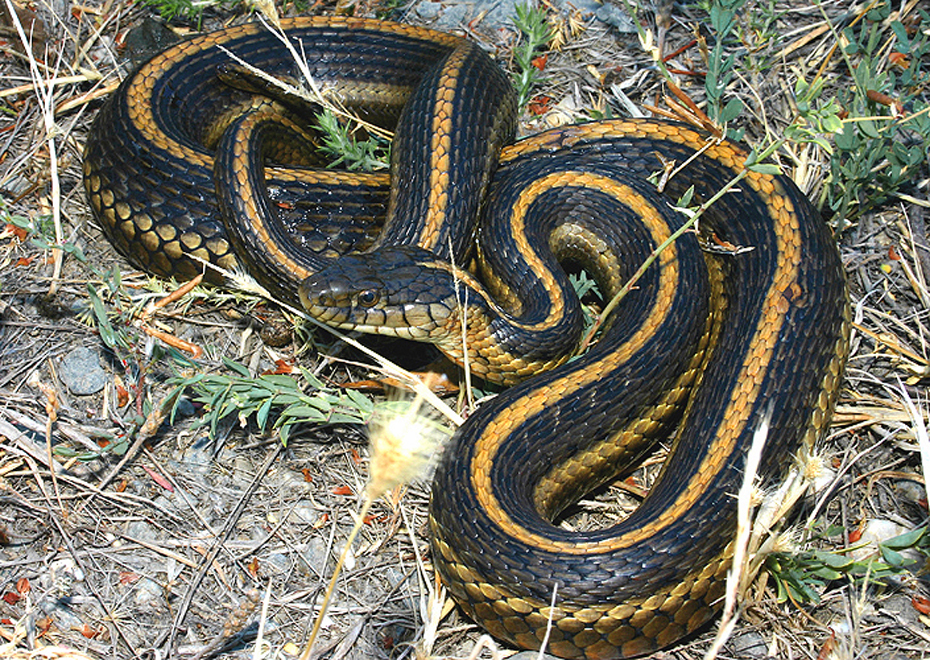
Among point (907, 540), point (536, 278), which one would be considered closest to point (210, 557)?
point (536, 278)

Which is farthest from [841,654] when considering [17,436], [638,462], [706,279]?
[17,436]

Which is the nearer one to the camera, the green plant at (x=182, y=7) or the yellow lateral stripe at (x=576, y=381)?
the yellow lateral stripe at (x=576, y=381)

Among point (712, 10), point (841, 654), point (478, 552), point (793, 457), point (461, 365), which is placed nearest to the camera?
point (841, 654)

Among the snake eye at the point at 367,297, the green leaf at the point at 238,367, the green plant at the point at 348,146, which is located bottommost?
the green leaf at the point at 238,367

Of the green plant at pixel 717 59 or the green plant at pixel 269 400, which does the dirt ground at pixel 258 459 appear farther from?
the green plant at pixel 717 59

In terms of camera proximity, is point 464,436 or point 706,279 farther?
point 706,279

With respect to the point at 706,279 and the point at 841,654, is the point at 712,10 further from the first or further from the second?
the point at 841,654

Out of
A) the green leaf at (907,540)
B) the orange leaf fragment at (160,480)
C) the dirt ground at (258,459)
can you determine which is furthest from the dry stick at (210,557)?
the green leaf at (907,540)
